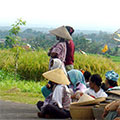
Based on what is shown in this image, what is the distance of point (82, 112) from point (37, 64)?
371 inches

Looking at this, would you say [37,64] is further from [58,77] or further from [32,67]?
[58,77]

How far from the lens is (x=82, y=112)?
614 cm

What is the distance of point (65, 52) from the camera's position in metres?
9.21

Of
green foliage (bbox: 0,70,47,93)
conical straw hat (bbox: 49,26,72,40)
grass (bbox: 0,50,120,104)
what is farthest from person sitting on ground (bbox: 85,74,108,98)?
grass (bbox: 0,50,120,104)

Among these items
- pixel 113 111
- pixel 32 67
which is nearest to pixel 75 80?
pixel 113 111

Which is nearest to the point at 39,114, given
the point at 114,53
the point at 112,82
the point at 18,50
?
the point at 112,82

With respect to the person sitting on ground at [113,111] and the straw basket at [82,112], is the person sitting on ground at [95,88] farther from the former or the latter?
the person sitting on ground at [113,111]

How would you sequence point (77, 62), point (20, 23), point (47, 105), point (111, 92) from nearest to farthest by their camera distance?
point (111, 92), point (47, 105), point (20, 23), point (77, 62)

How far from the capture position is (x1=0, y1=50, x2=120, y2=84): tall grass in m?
15.3

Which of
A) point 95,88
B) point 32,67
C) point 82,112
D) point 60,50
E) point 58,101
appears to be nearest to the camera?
point 82,112

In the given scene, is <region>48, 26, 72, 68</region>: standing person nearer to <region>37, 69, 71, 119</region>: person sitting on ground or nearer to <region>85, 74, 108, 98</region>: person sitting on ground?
<region>37, 69, 71, 119</region>: person sitting on ground

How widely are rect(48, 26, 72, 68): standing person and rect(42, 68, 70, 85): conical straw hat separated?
1.28 m

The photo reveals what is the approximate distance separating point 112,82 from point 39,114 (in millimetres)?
1543

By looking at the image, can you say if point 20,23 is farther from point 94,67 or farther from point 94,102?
point 94,102
